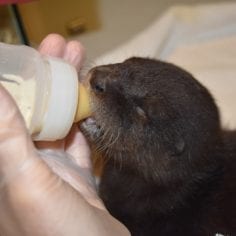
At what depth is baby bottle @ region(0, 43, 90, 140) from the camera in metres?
0.96

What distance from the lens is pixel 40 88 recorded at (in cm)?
96

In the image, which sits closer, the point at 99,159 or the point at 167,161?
the point at 167,161

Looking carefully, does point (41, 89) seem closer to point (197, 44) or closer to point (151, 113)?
point (151, 113)

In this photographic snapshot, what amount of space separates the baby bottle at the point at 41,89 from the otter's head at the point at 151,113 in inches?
5.4

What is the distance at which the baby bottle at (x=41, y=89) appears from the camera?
959 mm

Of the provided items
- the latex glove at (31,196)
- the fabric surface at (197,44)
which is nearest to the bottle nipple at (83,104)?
the latex glove at (31,196)

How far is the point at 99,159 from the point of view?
1.48 m

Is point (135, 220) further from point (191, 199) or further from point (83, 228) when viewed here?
point (83, 228)

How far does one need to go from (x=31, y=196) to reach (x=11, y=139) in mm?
104

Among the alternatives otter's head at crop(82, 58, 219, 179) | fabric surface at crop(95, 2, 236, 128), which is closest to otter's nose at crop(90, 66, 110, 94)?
otter's head at crop(82, 58, 219, 179)

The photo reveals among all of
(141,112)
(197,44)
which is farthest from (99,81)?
(197,44)

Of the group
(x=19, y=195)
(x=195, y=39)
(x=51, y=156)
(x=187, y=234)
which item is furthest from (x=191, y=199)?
(x=195, y=39)

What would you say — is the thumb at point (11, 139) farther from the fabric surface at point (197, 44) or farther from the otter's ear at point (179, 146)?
the fabric surface at point (197, 44)

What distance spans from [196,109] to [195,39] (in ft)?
2.71
